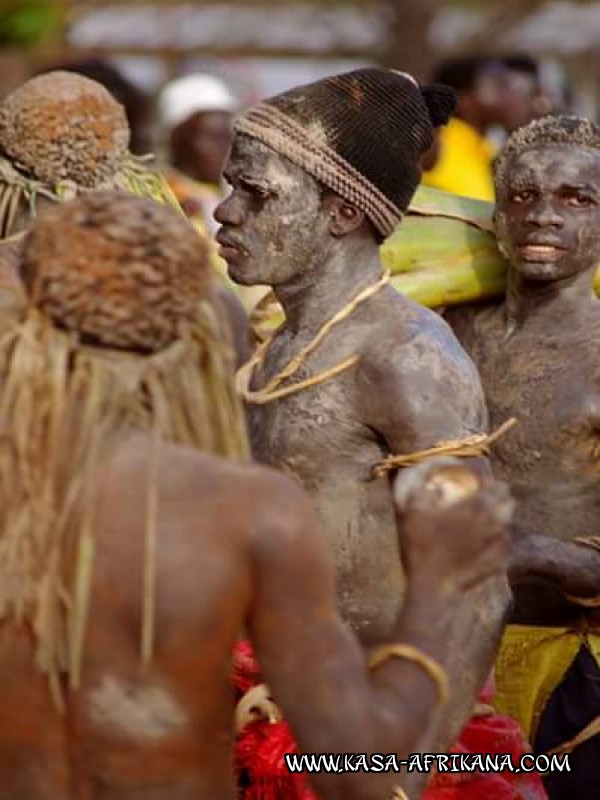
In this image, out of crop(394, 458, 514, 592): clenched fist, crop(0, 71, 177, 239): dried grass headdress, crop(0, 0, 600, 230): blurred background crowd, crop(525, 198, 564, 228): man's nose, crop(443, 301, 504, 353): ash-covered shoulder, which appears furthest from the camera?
crop(0, 0, 600, 230): blurred background crowd

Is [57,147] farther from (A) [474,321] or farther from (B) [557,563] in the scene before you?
(B) [557,563]

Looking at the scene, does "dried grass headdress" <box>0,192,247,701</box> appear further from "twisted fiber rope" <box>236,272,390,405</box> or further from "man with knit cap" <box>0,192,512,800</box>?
"twisted fiber rope" <box>236,272,390,405</box>

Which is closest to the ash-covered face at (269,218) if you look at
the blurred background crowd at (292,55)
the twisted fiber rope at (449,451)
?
the twisted fiber rope at (449,451)

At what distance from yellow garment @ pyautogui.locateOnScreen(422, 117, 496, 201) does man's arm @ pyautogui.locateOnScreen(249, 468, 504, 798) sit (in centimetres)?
718

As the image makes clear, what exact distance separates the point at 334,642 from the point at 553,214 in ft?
8.04

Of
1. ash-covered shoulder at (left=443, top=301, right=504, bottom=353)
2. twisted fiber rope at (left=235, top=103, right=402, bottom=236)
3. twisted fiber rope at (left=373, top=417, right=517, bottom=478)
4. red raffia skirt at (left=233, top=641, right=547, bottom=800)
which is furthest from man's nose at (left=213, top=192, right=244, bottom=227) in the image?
ash-covered shoulder at (left=443, top=301, right=504, bottom=353)

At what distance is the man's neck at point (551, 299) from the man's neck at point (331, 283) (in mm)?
949

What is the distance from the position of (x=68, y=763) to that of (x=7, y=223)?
1.93 meters

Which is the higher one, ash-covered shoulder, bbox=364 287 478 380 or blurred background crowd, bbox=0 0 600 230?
ash-covered shoulder, bbox=364 287 478 380

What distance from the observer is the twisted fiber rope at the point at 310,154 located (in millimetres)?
4723

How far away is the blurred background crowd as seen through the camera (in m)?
11.2

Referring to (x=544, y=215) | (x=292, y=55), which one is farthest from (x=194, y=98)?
(x=544, y=215)

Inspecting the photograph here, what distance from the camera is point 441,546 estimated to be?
135 inches

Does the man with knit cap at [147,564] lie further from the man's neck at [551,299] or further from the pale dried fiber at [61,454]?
the man's neck at [551,299]
